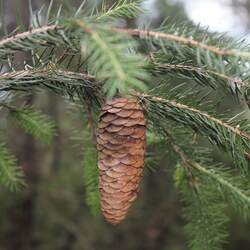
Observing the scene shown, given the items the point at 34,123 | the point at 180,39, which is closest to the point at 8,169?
the point at 34,123

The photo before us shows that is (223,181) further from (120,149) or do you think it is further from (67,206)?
(67,206)

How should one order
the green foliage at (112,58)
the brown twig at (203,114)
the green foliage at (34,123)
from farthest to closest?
the green foliage at (34,123)
the brown twig at (203,114)
the green foliage at (112,58)

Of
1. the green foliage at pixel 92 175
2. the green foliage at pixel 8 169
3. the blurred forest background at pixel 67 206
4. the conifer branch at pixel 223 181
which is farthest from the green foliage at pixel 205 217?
the blurred forest background at pixel 67 206

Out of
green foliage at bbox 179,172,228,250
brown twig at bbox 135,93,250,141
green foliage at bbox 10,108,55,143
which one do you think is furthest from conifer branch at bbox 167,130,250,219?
green foliage at bbox 10,108,55,143

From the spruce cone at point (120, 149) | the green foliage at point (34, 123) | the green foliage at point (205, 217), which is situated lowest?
the green foliage at point (205, 217)

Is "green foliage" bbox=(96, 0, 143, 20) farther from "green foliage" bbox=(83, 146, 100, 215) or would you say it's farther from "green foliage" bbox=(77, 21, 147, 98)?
"green foliage" bbox=(83, 146, 100, 215)

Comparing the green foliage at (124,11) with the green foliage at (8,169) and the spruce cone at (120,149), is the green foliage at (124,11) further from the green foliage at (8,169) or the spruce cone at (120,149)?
the green foliage at (8,169)

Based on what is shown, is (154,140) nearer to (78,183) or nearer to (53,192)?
(53,192)
